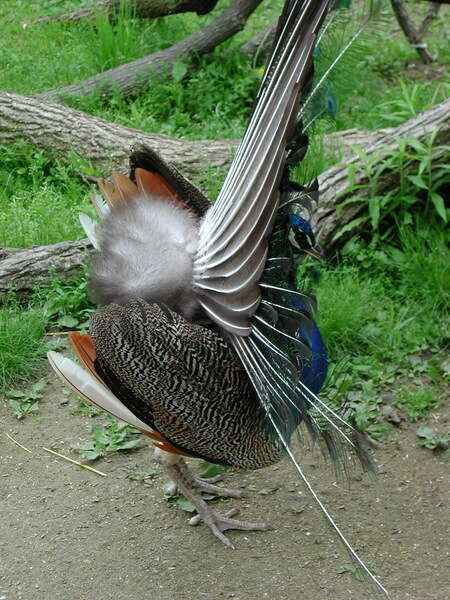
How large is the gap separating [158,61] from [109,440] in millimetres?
4128

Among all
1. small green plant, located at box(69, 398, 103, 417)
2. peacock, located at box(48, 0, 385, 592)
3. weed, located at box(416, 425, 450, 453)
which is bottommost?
small green plant, located at box(69, 398, 103, 417)

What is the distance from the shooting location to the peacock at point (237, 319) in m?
3.28

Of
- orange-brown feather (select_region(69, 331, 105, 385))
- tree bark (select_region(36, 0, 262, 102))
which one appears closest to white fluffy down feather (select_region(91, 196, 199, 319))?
orange-brown feather (select_region(69, 331, 105, 385))

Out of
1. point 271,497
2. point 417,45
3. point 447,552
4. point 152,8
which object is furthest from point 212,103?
point 447,552

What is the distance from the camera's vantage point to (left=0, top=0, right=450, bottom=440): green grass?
16.1ft

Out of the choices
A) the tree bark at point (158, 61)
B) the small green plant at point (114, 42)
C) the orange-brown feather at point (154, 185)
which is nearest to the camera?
the orange-brown feather at point (154, 185)

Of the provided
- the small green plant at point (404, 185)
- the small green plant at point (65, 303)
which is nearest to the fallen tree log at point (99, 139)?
the small green plant at point (404, 185)

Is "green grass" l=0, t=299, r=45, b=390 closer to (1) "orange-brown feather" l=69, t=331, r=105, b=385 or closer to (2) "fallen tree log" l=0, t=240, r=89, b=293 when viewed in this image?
(2) "fallen tree log" l=0, t=240, r=89, b=293

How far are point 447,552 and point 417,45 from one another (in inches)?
223

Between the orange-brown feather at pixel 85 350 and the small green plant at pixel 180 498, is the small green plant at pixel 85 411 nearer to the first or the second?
the small green plant at pixel 180 498

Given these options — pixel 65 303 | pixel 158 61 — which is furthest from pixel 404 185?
pixel 158 61

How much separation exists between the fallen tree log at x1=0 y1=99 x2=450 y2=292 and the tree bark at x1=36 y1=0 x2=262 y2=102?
7.32ft

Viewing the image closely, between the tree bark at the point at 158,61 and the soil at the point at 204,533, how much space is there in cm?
363

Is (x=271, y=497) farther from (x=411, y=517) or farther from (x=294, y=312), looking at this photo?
(x=294, y=312)
